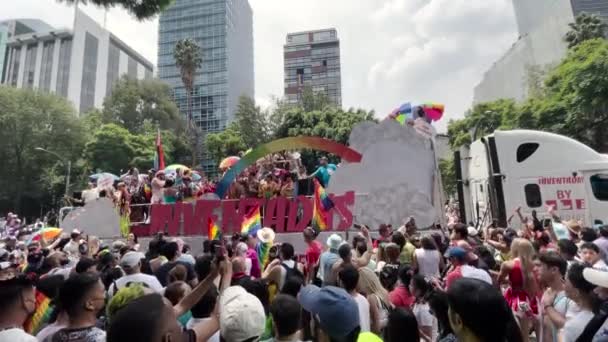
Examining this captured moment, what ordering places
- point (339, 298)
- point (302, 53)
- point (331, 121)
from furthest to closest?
point (302, 53) → point (331, 121) → point (339, 298)

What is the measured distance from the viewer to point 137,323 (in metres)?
1.60

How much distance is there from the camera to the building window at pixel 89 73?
81.4 metres

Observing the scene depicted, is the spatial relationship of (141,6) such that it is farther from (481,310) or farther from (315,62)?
(315,62)

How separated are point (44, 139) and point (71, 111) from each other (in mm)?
4427

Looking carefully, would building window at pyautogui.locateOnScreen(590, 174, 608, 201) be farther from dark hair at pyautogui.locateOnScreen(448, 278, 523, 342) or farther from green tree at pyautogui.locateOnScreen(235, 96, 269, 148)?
green tree at pyautogui.locateOnScreen(235, 96, 269, 148)

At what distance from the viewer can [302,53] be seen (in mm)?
112750

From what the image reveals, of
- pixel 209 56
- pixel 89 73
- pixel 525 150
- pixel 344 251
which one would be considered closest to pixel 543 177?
pixel 525 150

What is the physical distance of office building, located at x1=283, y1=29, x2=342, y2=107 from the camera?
109m

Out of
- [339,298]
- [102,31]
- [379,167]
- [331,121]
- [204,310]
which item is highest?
[102,31]

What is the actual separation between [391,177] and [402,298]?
839 centimetres

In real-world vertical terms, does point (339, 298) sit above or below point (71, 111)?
below

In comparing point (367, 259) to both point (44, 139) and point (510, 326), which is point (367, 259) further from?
point (44, 139)

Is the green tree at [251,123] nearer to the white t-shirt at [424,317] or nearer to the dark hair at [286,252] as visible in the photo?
the dark hair at [286,252]

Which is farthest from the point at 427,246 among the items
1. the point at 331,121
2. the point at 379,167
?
the point at 331,121
